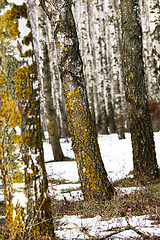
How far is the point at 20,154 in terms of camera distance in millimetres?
2600

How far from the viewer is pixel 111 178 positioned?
517cm

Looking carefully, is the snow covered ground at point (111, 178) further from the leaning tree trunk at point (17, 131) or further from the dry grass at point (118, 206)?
the leaning tree trunk at point (17, 131)

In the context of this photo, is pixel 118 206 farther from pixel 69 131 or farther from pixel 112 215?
pixel 69 131

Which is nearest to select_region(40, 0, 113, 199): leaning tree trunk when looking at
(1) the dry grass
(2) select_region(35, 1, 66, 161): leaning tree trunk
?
(1) the dry grass

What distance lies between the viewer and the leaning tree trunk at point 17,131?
8.48 feet

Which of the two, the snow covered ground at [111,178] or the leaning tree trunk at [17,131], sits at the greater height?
the leaning tree trunk at [17,131]

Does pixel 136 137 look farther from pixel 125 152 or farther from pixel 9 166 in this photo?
pixel 125 152

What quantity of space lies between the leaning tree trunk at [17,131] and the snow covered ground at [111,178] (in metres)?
0.51

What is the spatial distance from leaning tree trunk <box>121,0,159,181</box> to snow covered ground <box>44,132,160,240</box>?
1.82 feet

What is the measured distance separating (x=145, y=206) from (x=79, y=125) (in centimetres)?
169

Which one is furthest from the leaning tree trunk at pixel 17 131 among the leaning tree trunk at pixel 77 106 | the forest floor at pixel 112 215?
the leaning tree trunk at pixel 77 106

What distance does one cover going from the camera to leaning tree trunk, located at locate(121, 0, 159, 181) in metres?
6.06

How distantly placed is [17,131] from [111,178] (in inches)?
117

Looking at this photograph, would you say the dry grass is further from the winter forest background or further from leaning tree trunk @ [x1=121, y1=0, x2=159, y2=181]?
leaning tree trunk @ [x1=121, y1=0, x2=159, y2=181]
